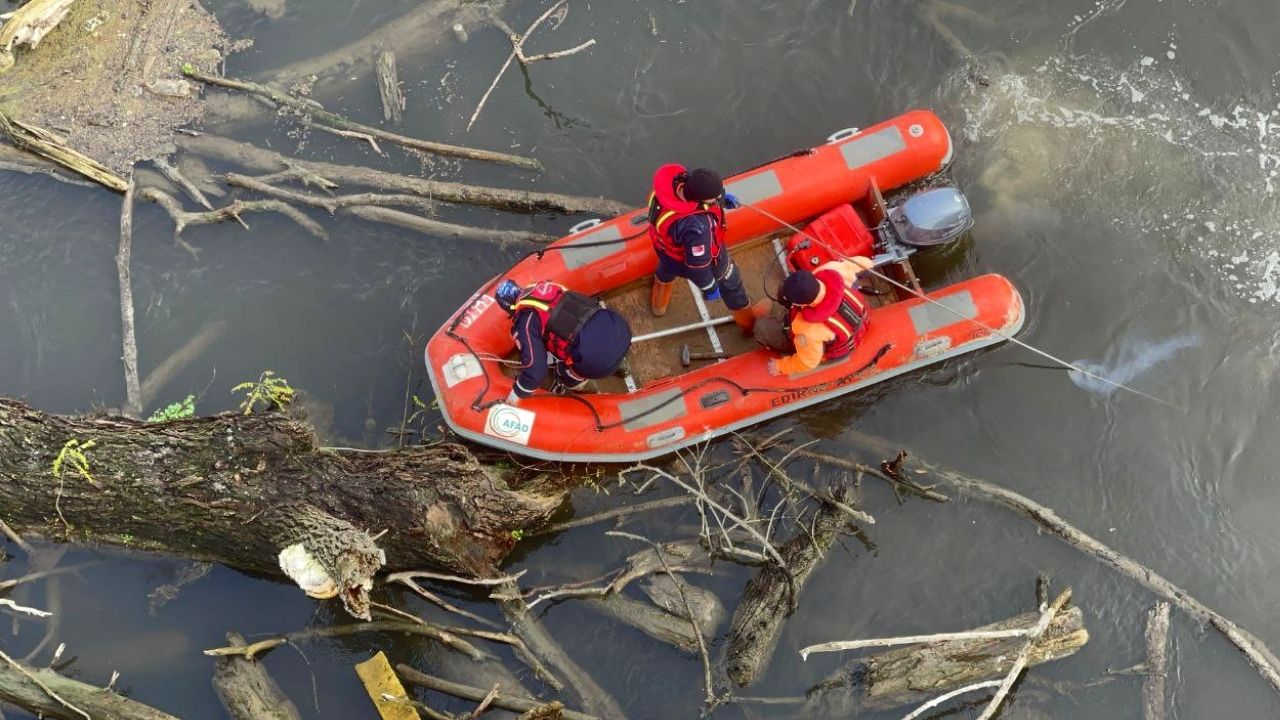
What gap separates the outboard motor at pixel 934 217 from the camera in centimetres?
582

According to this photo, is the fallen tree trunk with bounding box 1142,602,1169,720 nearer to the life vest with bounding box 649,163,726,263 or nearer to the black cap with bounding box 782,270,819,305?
the black cap with bounding box 782,270,819,305

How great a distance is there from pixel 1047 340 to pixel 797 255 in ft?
7.32

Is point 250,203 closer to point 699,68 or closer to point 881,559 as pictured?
point 699,68

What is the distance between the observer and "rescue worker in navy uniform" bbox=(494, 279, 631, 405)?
507cm

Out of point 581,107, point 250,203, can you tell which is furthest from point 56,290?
point 581,107

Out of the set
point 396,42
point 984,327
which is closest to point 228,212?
point 396,42

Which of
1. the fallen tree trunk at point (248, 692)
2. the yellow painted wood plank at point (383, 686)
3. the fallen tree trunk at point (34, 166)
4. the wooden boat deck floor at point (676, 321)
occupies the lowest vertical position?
the yellow painted wood plank at point (383, 686)

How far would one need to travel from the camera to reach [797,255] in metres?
5.91

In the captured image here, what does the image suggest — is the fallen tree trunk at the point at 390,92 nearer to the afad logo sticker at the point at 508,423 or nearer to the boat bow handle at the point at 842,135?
the afad logo sticker at the point at 508,423

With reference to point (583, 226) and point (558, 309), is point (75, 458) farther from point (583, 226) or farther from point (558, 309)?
point (583, 226)

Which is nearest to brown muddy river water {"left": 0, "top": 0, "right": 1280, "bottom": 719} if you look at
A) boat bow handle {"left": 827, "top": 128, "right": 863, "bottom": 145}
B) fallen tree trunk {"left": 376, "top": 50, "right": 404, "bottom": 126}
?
fallen tree trunk {"left": 376, "top": 50, "right": 404, "bottom": 126}

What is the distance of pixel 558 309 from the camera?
16.6 ft

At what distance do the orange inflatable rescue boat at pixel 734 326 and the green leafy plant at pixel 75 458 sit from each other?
2.16 meters

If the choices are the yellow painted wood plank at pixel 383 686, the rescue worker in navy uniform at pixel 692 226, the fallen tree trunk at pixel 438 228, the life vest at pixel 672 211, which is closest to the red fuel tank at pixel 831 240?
the rescue worker in navy uniform at pixel 692 226
